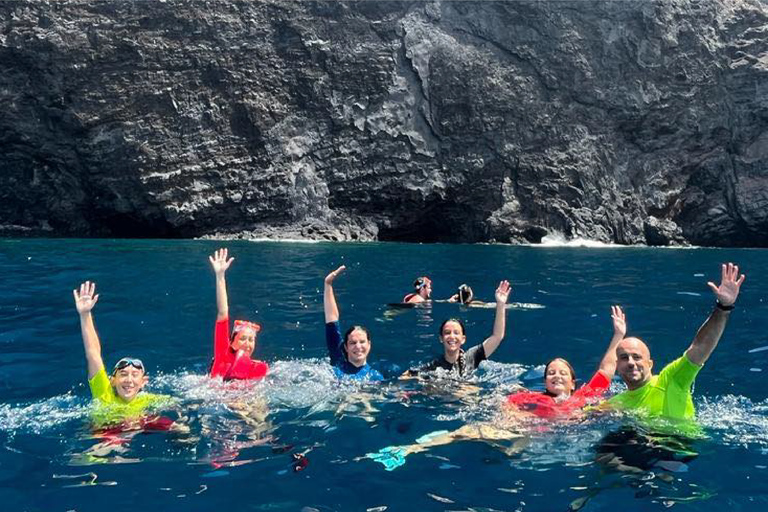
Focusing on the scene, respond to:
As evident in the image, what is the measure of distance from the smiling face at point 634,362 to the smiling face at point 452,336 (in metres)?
2.72

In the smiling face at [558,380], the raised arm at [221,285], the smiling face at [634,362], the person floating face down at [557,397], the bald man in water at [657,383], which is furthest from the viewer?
the raised arm at [221,285]

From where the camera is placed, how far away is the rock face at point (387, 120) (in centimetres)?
4134

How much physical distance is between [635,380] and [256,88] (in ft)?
132

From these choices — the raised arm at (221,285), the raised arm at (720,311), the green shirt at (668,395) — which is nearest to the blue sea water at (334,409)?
the green shirt at (668,395)

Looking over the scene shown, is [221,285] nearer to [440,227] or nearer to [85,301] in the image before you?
[85,301]

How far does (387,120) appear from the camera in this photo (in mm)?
44219

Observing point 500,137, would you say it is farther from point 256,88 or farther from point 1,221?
point 1,221

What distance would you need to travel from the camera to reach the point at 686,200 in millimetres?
45969

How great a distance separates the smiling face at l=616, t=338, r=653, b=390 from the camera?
657 cm

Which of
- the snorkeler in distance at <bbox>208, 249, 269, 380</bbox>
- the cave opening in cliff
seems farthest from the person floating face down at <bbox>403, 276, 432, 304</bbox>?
the cave opening in cliff

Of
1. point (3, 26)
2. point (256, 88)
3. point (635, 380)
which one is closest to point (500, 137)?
point (256, 88)

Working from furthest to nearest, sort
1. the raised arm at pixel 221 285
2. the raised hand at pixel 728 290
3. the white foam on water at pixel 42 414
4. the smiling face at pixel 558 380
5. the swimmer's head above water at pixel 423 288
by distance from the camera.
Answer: the swimmer's head above water at pixel 423 288, the raised arm at pixel 221 285, the smiling face at pixel 558 380, the white foam on water at pixel 42 414, the raised hand at pixel 728 290

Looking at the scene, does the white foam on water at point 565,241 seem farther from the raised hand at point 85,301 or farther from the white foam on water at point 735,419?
the raised hand at point 85,301

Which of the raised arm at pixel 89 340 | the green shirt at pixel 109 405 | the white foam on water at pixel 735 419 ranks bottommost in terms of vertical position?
the white foam on water at pixel 735 419
